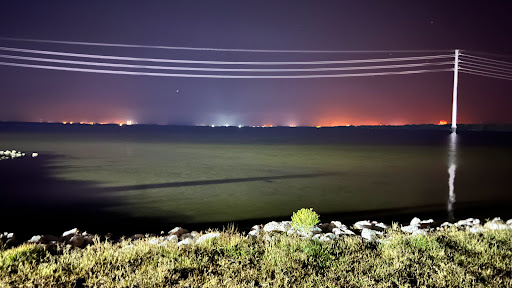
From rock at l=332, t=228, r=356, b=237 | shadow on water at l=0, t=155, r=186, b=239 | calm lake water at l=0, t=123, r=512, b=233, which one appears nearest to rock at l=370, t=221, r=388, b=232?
rock at l=332, t=228, r=356, b=237

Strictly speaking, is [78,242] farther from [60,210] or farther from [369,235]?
[369,235]

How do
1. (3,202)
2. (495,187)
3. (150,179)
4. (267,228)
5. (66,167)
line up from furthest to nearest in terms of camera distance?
1. (66,167)
2. (150,179)
3. (495,187)
4. (3,202)
5. (267,228)

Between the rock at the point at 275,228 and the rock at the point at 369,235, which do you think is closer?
the rock at the point at 369,235

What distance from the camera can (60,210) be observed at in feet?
49.0

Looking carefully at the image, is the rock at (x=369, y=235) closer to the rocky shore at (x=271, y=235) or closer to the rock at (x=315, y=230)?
the rocky shore at (x=271, y=235)

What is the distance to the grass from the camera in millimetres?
6004

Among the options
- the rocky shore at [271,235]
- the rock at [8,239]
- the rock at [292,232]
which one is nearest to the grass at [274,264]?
the rocky shore at [271,235]

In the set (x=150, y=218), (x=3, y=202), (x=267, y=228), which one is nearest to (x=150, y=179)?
(x=3, y=202)

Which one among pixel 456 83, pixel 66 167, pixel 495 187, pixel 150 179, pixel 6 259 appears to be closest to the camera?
pixel 6 259

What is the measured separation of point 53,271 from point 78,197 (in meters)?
11.7

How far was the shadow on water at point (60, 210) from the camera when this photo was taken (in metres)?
12.6

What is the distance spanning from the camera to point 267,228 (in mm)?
10945

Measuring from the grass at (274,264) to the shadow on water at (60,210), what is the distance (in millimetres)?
4959

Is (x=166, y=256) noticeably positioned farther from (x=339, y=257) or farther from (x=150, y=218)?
(x=150, y=218)
